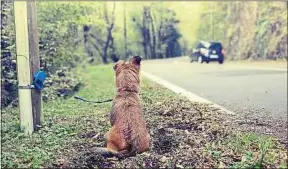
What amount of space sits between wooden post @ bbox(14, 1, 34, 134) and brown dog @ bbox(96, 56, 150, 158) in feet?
5.08

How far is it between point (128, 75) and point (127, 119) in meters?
0.65

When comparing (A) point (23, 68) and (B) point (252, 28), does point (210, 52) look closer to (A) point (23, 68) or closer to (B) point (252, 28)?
(B) point (252, 28)

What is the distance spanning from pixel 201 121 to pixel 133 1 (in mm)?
48535

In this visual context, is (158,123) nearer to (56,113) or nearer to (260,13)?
(56,113)

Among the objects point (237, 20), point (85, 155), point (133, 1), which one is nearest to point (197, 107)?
point (85, 155)

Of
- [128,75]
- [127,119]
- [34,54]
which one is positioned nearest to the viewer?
[127,119]

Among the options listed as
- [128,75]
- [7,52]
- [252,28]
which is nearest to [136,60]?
[128,75]

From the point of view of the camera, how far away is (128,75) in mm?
5398

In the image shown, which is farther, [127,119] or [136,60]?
[136,60]

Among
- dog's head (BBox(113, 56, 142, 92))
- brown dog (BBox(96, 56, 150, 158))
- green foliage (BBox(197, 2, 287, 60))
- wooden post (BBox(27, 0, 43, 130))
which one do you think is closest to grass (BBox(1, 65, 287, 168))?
brown dog (BBox(96, 56, 150, 158))

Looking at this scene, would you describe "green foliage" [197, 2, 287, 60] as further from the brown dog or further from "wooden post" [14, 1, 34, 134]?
the brown dog

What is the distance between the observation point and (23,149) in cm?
522

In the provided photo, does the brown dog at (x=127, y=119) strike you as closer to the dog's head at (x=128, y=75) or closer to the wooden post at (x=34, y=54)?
the dog's head at (x=128, y=75)

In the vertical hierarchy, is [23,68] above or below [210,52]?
above
